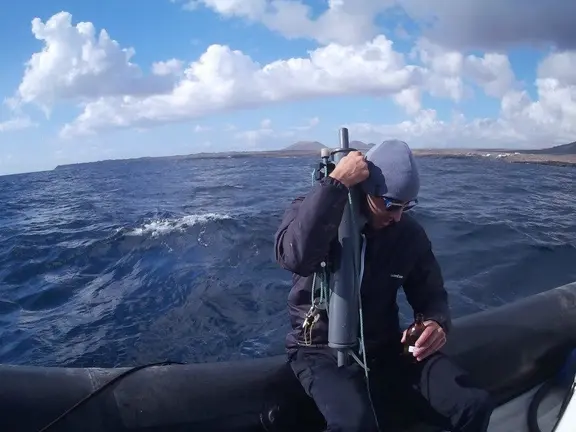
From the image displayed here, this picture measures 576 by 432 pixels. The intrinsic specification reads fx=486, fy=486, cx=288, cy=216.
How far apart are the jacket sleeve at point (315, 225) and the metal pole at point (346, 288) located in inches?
3.9

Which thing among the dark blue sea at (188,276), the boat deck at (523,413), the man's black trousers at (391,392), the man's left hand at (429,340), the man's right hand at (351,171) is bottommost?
the boat deck at (523,413)

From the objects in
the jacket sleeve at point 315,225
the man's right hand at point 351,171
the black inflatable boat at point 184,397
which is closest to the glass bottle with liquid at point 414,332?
the black inflatable boat at point 184,397

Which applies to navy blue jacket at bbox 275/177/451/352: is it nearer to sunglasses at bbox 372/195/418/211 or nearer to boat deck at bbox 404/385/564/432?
sunglasses at bbox 372/195/418/211

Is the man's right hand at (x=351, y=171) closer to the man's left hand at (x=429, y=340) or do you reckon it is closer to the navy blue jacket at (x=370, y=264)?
the navy blue jacket at (x=370, y=264)

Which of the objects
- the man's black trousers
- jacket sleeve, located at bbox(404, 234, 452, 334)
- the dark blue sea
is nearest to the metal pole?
the man's black trousers

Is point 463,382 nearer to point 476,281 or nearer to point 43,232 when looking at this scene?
point 476,281

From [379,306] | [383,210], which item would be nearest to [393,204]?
[383,210]

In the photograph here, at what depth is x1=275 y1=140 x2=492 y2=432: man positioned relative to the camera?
2305mm

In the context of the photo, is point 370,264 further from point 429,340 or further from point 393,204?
point 429,340

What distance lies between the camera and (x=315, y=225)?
88.9 inches

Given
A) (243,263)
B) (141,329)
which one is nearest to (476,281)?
(243,263)

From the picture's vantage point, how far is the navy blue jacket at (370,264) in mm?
2285

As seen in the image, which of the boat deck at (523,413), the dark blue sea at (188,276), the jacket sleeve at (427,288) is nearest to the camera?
the jacket sleeve at (427,288)

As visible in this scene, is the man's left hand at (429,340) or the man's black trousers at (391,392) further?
the man's left hand at (429,340)
